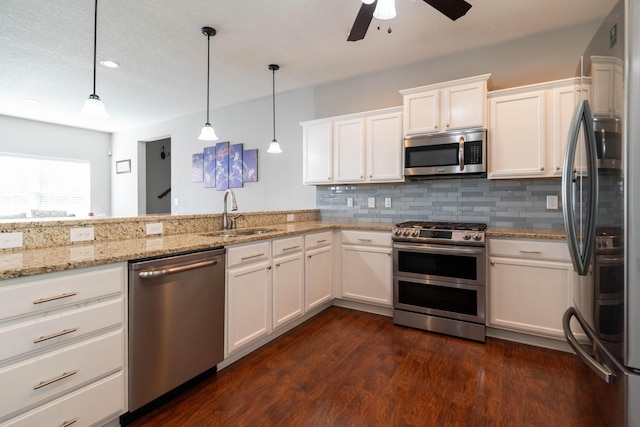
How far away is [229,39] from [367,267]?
2.56 meters

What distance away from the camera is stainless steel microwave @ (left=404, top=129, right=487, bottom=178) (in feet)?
8.97

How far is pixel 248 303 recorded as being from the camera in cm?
223

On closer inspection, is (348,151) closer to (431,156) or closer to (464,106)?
(431,156)

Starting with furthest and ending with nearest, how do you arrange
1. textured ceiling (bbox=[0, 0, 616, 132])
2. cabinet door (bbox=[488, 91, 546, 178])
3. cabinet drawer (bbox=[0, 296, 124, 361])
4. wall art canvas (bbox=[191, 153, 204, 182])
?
wall art canvas (bbox=[191, 153, 204, 182]) < cabinet door (bbox=[488, 91, 546, 178]) < textured ceiling (bbox=[0, 0, 616, 132]) < cabinet drawer (bbox=[0, 296, 124, 361])

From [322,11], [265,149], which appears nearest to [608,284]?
[322,11]

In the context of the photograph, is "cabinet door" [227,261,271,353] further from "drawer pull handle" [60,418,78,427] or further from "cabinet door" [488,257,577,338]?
"cabinet door" [488,257,577,338]

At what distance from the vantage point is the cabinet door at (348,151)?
3.42 meters

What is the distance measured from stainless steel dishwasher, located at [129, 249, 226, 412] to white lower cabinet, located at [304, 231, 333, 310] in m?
1.02

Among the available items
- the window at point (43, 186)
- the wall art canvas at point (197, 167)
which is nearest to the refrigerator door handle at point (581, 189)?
the wall art canvas at point (197, 167)

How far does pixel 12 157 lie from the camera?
18.3ft

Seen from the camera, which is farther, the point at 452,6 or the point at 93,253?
the point at 452,6

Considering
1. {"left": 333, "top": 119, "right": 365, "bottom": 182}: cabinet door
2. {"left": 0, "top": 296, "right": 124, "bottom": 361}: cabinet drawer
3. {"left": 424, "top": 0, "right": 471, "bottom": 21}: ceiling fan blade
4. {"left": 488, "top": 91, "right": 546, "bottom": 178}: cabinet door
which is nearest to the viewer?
{"left": 0, "top": 296, "right": 124, "bottom": 361}: cabinet drawer

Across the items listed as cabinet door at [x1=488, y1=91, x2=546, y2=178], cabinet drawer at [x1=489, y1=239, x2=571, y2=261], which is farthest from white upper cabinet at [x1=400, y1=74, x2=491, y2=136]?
cabinet drawer at [x1=489, y1=239, x2=571, y2=261]

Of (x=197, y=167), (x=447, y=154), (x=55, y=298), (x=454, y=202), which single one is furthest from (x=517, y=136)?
(x=197, y=167)
